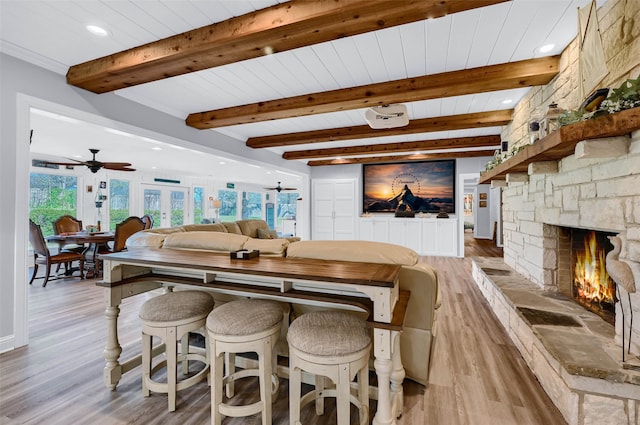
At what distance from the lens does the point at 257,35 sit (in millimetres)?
1935

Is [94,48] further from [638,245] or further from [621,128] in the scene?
[638,245]

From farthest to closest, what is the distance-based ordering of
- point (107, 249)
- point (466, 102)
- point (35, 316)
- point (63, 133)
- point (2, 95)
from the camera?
point (107, 249) → point (63, 133) → point (466, 102) → point (35, 316) → point (2, 95)

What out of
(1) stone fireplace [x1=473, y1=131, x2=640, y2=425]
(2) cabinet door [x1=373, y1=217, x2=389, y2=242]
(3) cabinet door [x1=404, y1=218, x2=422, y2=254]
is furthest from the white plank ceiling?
(2) cabinet door [x1=373, y1=217, x2=389, y2=242]

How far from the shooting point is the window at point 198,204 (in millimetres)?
9766

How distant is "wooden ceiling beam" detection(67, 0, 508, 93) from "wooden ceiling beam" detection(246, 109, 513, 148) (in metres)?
2.88

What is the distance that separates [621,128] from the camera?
1.46 m

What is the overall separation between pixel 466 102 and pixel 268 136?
338 cm

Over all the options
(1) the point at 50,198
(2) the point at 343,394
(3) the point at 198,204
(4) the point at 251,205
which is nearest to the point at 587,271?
(2) the point at 343,394

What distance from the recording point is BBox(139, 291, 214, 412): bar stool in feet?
5.63

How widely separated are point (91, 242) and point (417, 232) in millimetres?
6708

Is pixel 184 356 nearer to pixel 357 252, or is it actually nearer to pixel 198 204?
pixel 357 252

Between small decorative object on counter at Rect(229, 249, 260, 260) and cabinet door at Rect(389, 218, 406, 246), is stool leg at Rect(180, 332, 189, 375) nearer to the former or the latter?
small decorative object on counter at Rect(229, 249, 260, 260)

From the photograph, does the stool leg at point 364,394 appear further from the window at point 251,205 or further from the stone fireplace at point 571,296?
the window at point 251,205

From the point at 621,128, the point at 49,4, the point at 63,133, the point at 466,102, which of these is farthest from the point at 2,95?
the point at 466,102
